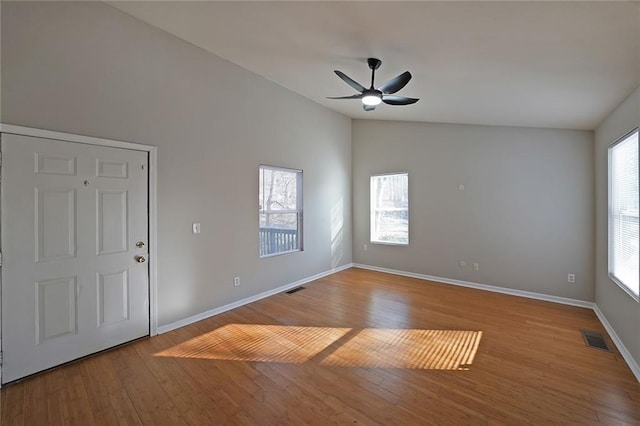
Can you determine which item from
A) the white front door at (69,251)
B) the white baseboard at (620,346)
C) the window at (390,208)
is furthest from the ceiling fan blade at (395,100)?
the white baseboard at (620,346)

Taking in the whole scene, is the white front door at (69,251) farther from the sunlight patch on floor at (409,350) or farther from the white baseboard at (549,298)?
the white baseboard at (549,298)

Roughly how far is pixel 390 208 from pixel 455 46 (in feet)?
12.3

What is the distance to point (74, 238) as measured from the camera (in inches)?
100

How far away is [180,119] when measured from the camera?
3277 millimetres

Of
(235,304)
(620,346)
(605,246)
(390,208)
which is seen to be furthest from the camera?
(390,208)

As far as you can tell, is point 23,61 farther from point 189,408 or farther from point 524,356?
point 524,356

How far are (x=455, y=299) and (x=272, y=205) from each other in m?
3.14

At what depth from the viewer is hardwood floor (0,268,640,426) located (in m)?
1.92

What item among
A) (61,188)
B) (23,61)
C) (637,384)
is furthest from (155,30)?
A: (637,384)

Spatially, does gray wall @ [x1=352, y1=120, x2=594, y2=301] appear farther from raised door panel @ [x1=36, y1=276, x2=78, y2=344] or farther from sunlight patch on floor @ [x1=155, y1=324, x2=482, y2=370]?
raised door panel @ [x1=36, y1=276, x2=78, y2=344]

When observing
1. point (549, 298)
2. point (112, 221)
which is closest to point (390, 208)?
point (549, 298)

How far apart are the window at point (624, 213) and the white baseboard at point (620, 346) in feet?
1.80

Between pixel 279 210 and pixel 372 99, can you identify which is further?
pixel 279 210

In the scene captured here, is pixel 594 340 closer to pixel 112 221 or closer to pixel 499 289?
pixel 499 289
